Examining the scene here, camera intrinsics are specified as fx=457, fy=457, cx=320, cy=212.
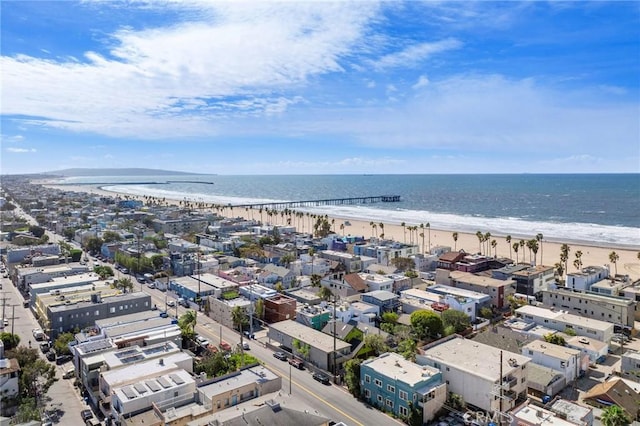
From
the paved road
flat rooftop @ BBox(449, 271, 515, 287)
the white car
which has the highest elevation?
flat rooftop @ BBox(449, 271, 515, 287)

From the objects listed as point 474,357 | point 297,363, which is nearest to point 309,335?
point 297,363

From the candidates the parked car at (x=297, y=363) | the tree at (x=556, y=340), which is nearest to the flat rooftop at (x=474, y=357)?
the tree at (x=556, y=340)

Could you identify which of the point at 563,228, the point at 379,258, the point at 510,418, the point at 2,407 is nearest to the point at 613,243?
the point at 563,228

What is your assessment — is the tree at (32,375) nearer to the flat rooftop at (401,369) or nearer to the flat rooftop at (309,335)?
the flat rooftop at (309,335)

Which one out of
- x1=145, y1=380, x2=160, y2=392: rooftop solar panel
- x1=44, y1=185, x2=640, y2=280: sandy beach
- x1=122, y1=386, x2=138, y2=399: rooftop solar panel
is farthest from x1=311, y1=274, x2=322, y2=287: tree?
x1=44, y1=185, x2=640, y2=280: sandy beach

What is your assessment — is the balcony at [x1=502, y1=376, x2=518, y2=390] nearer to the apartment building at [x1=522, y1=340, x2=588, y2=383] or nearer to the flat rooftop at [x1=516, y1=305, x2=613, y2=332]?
the apartment building at [x1=522, y1=340, x2=588, y2=383]

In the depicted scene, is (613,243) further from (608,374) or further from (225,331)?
(225,331)
